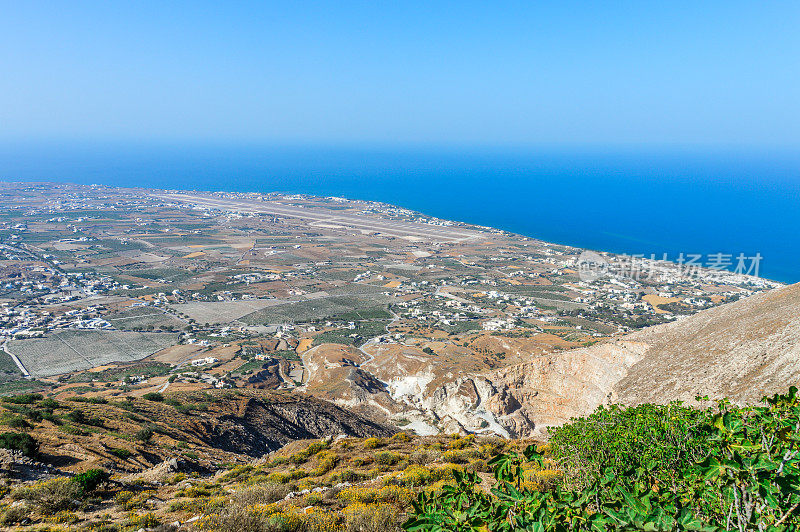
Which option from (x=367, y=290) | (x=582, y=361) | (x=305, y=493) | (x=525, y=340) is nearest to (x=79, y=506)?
(x=305, y=493)

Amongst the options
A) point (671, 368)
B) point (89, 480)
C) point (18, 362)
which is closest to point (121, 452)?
point (89, 480)

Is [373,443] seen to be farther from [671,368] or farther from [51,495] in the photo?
[671,368]

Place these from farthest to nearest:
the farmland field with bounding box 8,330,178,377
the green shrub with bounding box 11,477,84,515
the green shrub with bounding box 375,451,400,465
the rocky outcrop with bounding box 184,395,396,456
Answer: the farmland field with bounding box 8,330,178,377, the rocky outcrop with bounding box 184,395,396,456, the green shrub with bounding box 375,451,400,465, the green shrub with bounding box 11,477,84,515

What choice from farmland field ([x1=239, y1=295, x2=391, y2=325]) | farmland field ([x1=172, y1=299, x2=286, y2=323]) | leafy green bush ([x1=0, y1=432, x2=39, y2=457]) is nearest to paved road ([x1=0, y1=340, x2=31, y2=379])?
farmland field ([x1=172, y1=299, x2=286, y2=323])

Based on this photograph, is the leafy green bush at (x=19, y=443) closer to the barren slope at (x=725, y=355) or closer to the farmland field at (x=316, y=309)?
the barren slope at (x=725, y=355)

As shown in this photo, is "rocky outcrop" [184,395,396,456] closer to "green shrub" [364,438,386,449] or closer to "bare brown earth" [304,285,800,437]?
"bare brown earth" [304,285,800,437]

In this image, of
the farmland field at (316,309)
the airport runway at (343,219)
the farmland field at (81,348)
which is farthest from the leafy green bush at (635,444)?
the airport runway at (343,219)

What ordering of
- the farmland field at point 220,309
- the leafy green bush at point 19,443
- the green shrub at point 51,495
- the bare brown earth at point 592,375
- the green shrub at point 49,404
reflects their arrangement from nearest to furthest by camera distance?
1. the green shrub at point 51,495
2. the leafy green bush at point 19,443
3. the green shrub at point 49,404
4. the bare brown earth at point 592,375
5. the farmland field at point 220,309
